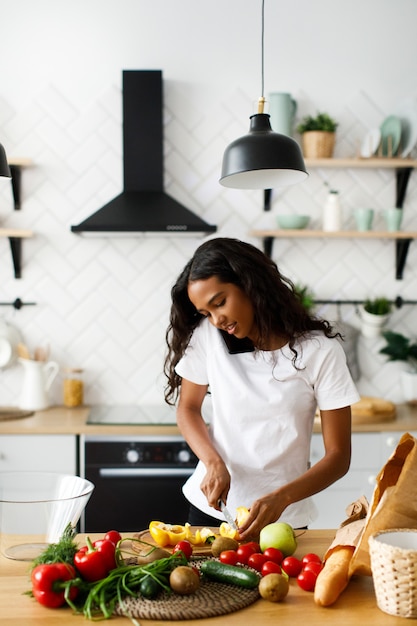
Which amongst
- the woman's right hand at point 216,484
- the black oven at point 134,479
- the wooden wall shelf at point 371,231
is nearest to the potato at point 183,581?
the woman's right hand at point 216,484

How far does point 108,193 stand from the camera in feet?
12.3

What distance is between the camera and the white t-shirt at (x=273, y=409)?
211cm

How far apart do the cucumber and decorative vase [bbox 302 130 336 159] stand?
8.43 feet

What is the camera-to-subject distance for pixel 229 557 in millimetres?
1584

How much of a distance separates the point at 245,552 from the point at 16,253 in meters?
2.43

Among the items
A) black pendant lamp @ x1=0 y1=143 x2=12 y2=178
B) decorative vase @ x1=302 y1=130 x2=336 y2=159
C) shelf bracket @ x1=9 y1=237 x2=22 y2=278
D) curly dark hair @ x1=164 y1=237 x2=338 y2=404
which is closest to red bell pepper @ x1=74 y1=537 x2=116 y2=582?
curly dark hair @ x1=164 y1=237 x2=338 y2=404

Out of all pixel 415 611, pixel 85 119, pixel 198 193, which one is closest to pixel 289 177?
pixel 415 611

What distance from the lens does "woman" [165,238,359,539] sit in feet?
6.73

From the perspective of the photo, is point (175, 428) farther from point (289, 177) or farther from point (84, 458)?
point (289, 177)

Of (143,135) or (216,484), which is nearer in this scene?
(216,484)

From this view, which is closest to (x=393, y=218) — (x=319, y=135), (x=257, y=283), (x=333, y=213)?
(x=333, y=213)

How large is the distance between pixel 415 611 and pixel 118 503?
1957 mm

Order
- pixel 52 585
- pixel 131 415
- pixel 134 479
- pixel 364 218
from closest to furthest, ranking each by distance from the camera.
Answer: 1. pixel 52 585
2. pixel 134 479
3. pixel 131 415
4. pixel 364 218

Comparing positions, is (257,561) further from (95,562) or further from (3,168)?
(3,168)
